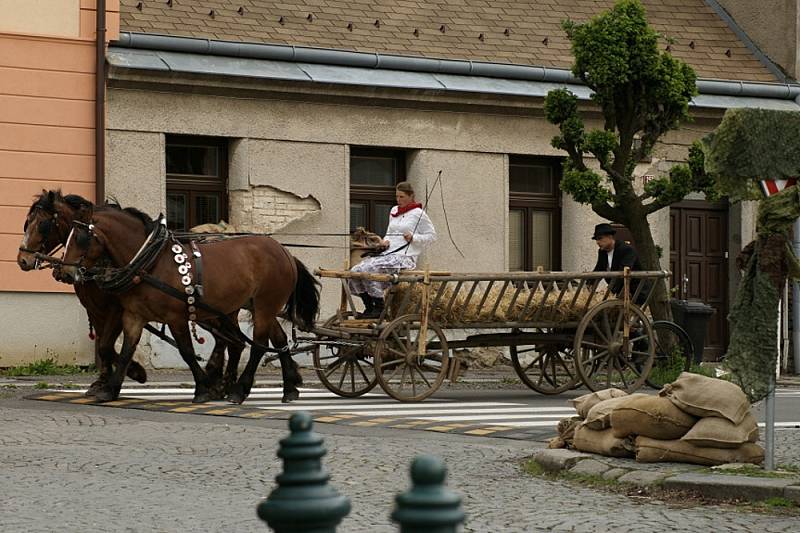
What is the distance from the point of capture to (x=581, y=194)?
2005 cm

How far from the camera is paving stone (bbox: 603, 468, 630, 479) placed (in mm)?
9648

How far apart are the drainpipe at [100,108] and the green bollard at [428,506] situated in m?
18.0

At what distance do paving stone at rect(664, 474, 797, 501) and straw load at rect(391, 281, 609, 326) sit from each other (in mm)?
7088

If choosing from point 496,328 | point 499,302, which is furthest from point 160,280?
point 496,328

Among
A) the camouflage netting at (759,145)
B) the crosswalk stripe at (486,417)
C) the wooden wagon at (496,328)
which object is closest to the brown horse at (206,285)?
the wooden wagon at (496,328)

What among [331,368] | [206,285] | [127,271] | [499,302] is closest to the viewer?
[127,271]

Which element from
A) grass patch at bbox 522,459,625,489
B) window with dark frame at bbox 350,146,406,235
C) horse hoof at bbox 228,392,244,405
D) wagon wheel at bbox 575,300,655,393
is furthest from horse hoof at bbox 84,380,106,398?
window with dark frame at bbox 350,146,406,235

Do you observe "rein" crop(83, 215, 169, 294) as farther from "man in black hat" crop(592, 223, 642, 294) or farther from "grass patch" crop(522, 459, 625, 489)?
"man in black hat" crop(592, 223, 642, 294)

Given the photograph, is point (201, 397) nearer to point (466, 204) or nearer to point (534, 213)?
point (466, 204)

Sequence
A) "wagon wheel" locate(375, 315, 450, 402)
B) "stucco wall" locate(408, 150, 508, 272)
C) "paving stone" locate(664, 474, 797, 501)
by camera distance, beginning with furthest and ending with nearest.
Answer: "stucco wall" locate(408, 150, 508, 272) → "wagon wheel" locate(375, 315, 450, 402) → "paving stone" locate(664, 474, 797, 501)

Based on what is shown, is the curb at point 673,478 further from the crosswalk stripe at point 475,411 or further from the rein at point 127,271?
the rein at point 127,271

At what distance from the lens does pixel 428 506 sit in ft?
10.8

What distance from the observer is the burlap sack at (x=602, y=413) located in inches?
413

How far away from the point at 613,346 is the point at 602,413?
6.70m
